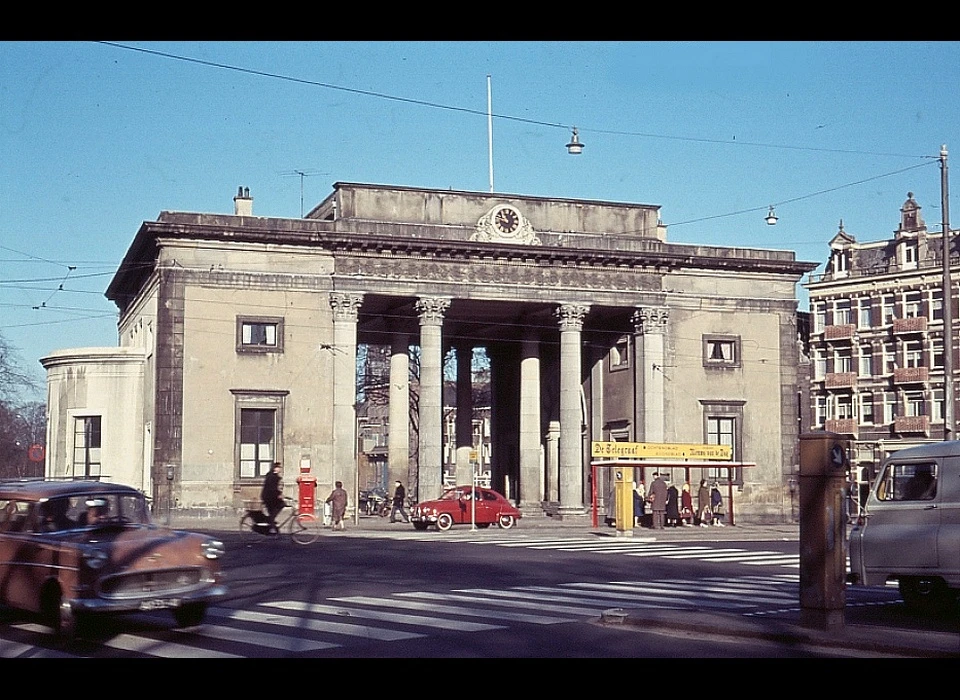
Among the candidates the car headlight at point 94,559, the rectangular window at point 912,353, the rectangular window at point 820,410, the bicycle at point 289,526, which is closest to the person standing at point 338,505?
the bicycle at point 289,526

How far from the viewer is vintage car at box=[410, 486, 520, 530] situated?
4750 cm

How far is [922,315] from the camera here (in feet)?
275

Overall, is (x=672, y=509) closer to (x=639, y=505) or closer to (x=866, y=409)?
(x=639, y=505)

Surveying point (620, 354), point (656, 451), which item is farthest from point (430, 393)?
point (656, 451)

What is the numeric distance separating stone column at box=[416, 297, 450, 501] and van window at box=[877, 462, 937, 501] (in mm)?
35642

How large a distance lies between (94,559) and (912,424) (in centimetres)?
7518

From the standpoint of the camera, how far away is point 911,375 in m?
83.3

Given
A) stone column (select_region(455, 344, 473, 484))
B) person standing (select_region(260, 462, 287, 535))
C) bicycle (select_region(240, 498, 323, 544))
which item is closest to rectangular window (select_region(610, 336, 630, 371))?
stone column (select_region(455, 344, 473, 484))

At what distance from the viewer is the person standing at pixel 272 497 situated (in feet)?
112

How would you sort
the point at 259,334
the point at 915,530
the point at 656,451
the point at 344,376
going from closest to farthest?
the point at 915,530 → the point at 656,451 → the point at 259,334 → the point at 344,376

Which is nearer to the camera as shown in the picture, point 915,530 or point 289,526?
point 915,530

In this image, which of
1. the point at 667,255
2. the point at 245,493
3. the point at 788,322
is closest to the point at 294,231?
the point at 245,493
